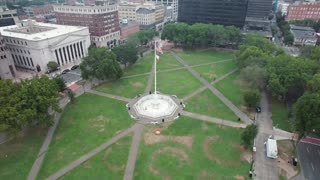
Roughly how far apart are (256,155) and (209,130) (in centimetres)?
1375

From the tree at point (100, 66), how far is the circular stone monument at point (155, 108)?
17.1 metres

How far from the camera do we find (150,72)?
103625 mm

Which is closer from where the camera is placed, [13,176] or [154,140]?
[13,176]

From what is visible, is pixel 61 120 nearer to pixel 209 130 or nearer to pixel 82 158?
pixel 82 158

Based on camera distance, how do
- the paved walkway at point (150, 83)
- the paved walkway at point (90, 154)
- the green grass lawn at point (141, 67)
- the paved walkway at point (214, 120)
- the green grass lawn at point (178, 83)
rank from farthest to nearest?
the green grass lawn at point (141, 67) < the paved walkway at point (150, 83) < the green grass lawn at point (178, 83) < the paved walkway at point (214, 120) < the paved walkway at point (90, 154)

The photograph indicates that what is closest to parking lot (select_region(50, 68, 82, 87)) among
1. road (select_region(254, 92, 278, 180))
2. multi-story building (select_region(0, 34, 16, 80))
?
multi-story building (select_region(0, 34, 16, 80))

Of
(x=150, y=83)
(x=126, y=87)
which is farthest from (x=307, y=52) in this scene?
(x=126, y=87)

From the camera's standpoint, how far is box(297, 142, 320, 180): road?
49931 millimetres

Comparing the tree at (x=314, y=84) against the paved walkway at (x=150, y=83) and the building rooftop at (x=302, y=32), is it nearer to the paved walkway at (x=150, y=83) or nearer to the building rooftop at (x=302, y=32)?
the paved walkway at (x=150, y=83)

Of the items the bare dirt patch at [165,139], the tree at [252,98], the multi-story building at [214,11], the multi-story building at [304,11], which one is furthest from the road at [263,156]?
the multi-story building at [304,11]

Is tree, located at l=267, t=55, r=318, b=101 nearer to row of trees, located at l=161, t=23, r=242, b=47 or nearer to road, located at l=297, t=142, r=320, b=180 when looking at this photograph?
road, located at l=297, t=142, r=320, b=180

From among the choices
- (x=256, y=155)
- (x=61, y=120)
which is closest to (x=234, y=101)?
(x=256, y=155)

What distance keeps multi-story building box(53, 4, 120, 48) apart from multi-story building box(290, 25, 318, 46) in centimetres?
11078

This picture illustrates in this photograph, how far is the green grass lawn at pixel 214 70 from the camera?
324ft
